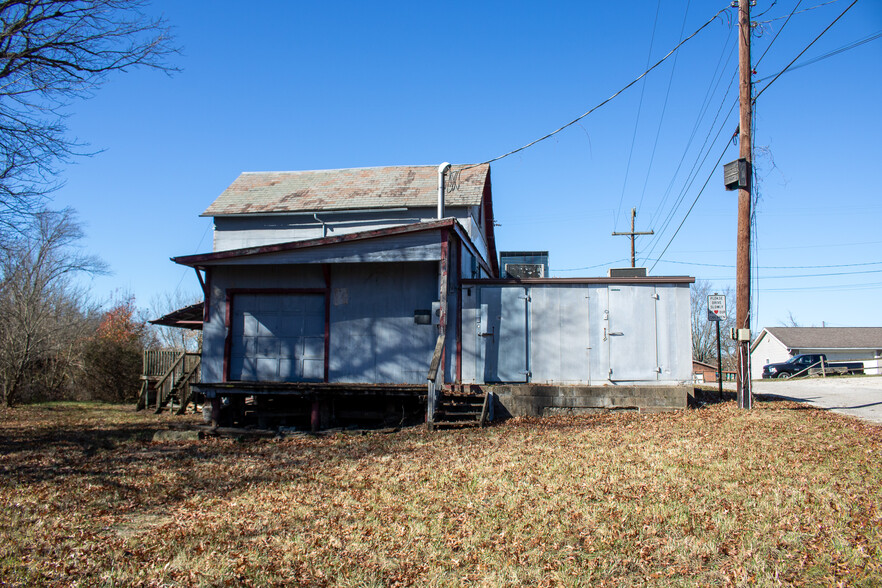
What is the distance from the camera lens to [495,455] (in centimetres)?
877

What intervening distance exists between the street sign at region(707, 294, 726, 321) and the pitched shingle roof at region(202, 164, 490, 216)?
28.6ft

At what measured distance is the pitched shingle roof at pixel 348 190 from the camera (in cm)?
2070

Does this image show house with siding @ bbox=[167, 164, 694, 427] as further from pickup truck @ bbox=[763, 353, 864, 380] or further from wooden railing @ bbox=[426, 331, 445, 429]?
pickup truck @ bbox=[763, 353, 864, 380]

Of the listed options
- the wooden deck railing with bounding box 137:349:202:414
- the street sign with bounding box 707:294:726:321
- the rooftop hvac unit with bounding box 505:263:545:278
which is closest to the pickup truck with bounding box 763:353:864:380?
the rooftop hvac unit with bounding box 505:263:545:278

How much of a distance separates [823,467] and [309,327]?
10.1m

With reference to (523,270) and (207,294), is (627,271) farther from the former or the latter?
(207,294)

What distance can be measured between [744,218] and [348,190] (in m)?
13.9

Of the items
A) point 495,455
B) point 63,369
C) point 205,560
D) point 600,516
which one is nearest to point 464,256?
point 495,455

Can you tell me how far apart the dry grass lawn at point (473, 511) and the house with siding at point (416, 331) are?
2310mm

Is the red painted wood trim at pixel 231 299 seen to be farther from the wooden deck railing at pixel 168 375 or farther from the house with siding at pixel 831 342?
the house with siding at pixel 831 342

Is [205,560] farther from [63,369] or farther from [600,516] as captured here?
[63,369]

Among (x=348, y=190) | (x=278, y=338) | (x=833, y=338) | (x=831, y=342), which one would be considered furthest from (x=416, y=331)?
(x=833, y=338)

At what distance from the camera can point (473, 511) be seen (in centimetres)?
614

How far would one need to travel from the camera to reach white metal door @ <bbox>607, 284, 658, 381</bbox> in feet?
43.0
